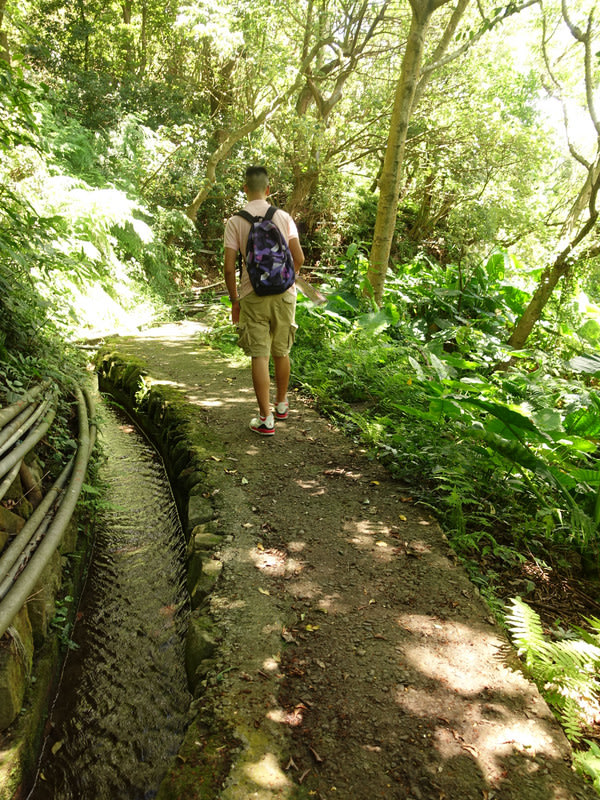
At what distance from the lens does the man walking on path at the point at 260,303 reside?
148 inches

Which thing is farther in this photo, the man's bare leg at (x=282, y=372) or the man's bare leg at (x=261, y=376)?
the man's bare leg at (x=282, y=372)

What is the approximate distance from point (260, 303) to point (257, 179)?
0.91m

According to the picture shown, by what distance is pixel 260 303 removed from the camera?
394 cm

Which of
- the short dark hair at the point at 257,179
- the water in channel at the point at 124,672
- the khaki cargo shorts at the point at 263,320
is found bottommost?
the water in channel at the point at 124,672

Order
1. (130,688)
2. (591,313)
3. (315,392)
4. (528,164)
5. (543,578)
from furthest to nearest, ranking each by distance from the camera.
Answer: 1. (528,164)
2. (591,313)
3. (315,392)
4. (543,578)
5. (130,688)

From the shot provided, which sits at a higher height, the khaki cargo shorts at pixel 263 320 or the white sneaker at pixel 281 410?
the khaki cargo shorts at pixel 263 320

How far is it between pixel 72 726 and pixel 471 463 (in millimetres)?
2723

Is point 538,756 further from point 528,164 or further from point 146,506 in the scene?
point 528,164

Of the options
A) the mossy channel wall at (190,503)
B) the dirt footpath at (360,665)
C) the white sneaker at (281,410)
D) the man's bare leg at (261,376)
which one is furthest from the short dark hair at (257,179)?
the dirt footpath at (360,665)

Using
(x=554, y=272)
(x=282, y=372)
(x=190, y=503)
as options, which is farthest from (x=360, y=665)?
(x=554, y=272)

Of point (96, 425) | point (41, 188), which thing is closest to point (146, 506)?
point (96, 425)

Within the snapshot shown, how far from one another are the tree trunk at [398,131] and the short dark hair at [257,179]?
9.44 feet

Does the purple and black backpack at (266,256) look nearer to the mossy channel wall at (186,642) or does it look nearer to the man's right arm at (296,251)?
the man's right arm at (296,251)

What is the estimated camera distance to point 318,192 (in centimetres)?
1508
